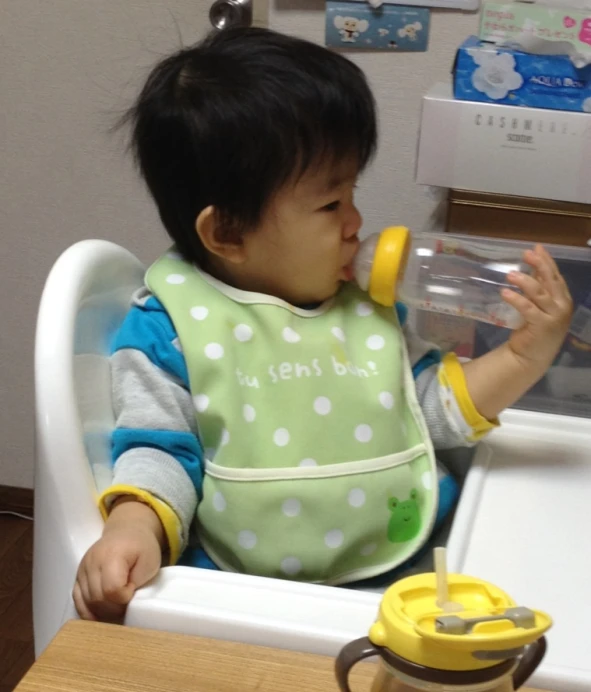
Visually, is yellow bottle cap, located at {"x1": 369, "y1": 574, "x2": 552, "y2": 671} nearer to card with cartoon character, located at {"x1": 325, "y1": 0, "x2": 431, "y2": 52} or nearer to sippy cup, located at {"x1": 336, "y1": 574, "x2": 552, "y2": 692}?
sippy cup, located at {"x1": 336, "y1": 574, "x2": 552, "y2": 692}

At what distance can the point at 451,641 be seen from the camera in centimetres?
35

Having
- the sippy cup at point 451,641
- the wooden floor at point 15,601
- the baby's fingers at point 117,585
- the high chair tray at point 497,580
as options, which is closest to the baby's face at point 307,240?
the high chair tray at point 497,580

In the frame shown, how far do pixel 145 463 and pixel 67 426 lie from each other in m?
0.08

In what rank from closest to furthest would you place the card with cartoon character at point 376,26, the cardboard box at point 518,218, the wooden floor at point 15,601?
1. the cardboard box at point 518,218
2. the card with cartoon character at point 376,26
3. the wooden floor at point 15,601

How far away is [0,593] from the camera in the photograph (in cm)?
157

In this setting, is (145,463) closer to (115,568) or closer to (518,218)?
(115,568)

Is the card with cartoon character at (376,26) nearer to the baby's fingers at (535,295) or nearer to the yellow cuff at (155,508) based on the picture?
the baby's fingers at (535,295)

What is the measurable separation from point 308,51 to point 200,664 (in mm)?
564

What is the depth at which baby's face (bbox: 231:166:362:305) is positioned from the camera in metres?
0.79

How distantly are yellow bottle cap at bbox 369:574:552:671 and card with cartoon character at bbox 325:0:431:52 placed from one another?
102 centimetres

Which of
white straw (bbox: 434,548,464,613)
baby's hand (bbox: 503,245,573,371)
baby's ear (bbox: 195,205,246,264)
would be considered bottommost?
baby's hand (bbox: 503,245,573,371)

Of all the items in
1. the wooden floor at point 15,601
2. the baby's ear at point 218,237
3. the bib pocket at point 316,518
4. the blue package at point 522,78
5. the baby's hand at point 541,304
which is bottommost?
the wooden floor at point 15,601

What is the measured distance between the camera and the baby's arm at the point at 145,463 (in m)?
0.61

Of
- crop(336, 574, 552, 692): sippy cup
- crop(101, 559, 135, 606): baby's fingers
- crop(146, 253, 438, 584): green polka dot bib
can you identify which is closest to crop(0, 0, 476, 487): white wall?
crop(146, 253, 438, 584): green polka dot bib
